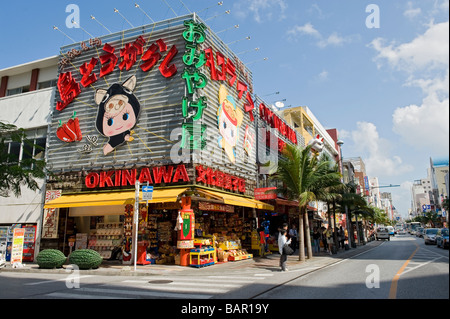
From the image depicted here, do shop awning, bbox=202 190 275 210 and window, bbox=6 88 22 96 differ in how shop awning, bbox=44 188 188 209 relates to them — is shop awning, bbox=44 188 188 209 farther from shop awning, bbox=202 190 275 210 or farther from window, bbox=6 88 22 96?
window, bbox=6 88 22 96

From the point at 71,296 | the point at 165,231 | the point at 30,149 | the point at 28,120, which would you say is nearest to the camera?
the point at 71,296

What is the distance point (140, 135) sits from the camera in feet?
57.7

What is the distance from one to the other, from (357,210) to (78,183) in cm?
2897

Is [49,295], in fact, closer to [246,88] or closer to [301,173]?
[301,173]

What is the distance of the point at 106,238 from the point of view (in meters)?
18.8

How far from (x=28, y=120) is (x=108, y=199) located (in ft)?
32.6

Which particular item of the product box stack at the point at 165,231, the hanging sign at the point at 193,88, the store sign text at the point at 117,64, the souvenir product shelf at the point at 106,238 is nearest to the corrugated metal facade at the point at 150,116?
the store sign text at the point at 117,64

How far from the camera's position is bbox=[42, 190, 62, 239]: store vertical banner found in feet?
61.0

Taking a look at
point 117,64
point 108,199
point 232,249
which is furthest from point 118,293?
point 117,64

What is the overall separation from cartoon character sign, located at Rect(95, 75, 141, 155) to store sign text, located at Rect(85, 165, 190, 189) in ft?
4.87

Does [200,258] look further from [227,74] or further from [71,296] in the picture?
[227,74]

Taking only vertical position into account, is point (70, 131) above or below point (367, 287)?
above
